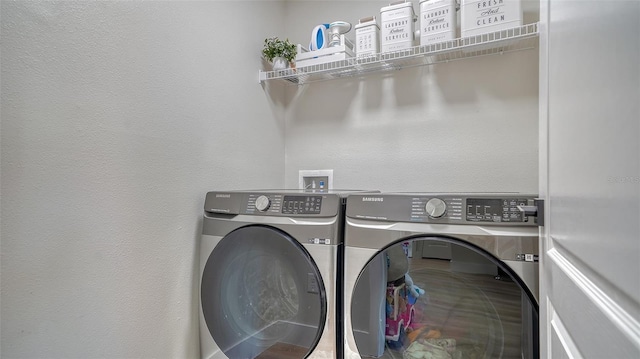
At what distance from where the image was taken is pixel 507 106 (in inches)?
60.5

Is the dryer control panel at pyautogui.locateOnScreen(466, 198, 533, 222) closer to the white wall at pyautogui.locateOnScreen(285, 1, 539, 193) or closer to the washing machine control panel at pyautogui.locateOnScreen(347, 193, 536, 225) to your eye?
the washing machine control panel at pyautogui.locateOnScreen(347, 193, 536, 225)

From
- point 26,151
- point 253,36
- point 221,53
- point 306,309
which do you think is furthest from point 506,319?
point 253,36

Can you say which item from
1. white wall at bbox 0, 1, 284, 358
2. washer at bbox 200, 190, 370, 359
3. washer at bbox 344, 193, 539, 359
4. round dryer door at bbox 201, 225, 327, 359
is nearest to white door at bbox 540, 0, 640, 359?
washer at bbox 344, 193, 539, 359

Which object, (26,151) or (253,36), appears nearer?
(26,151)

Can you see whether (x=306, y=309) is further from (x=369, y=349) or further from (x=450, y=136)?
(x=450, y=136)

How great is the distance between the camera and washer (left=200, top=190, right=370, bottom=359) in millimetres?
1146

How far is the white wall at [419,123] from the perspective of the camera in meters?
1.52

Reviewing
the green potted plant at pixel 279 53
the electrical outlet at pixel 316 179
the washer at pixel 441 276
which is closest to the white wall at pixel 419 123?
the electrical outlet at pixel 316 179

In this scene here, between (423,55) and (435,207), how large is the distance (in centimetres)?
81

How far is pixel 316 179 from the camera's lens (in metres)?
1.97

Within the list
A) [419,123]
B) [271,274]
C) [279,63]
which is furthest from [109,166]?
[419,123]

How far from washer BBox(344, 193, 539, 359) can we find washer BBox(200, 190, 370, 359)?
7 centimetres

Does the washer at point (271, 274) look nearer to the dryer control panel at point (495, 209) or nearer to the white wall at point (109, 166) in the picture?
the white wall at point (109, 166)

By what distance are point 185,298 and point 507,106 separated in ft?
5.44
